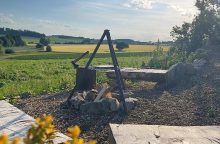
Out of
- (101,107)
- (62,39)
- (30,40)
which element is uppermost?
(101,107)

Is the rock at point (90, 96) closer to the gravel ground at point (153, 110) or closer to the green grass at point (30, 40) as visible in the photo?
the gravel ground at point (153, 110)

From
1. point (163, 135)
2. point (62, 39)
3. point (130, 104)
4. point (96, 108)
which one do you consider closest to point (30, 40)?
point (62, 39)

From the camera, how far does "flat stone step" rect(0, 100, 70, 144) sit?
5936 millimetres

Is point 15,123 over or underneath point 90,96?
underneath

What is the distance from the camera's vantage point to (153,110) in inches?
→ 314

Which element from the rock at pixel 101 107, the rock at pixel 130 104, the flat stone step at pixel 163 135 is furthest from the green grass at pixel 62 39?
the flat stone step at pixel 163 135

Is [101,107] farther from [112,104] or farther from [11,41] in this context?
[11,41]

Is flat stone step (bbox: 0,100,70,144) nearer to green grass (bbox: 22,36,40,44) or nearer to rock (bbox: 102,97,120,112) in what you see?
rock (bbox: 102,97,120,112)

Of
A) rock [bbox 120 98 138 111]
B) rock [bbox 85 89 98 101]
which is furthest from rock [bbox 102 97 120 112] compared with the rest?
rock [bbox 85 89 98 101]

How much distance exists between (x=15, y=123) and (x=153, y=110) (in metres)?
2.96

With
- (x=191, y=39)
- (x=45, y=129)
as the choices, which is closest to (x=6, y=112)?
(x=45, y=129)

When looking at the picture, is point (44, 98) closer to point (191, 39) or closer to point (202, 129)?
point (202, 129)

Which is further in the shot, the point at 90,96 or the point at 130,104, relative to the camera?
the point at 90,96

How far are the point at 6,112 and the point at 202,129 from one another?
163 inches
